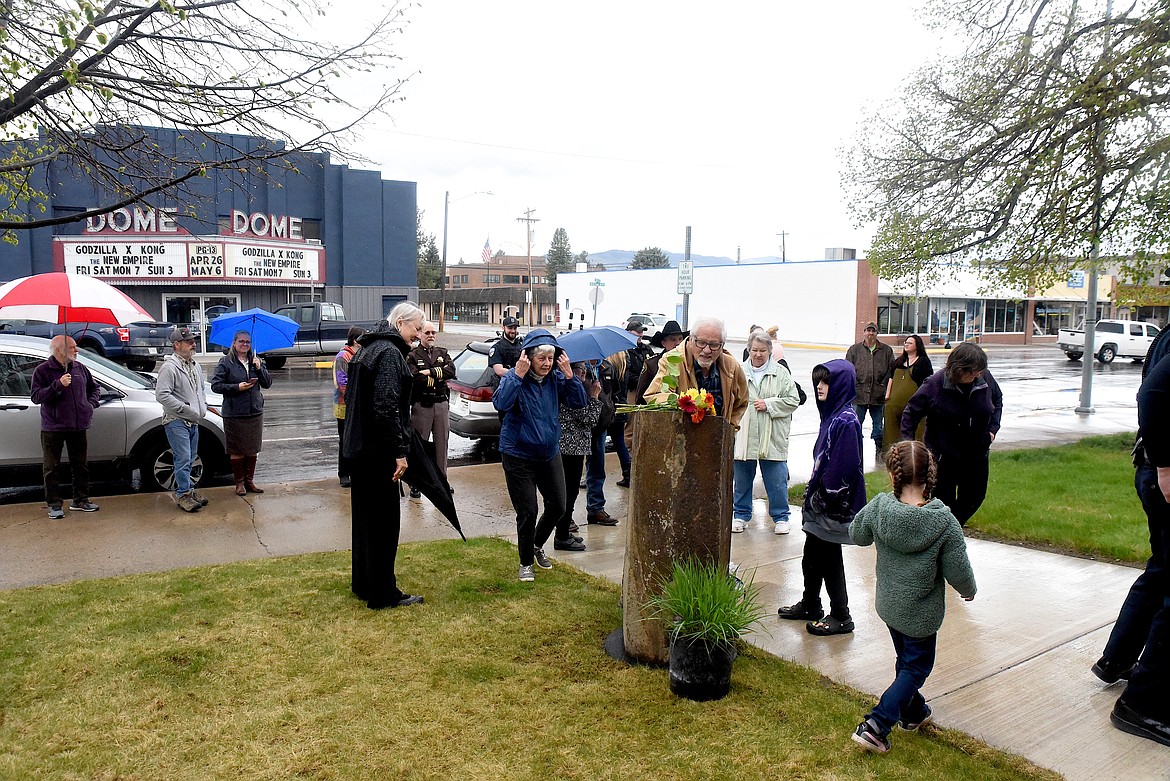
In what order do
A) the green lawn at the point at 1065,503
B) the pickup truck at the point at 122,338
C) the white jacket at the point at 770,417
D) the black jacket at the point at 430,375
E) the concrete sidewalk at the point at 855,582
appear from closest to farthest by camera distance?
1. the concrete sidewalk at the point at 855,582
2. the black jacket at the point at 430,375
3. the green lawn at the point at 1065,503
4. the white jacket at the point at 770,417
5. the pickup truck at the point at 122,338

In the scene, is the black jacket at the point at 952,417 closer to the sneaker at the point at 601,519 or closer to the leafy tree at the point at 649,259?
the sneaker at the point at 601,519

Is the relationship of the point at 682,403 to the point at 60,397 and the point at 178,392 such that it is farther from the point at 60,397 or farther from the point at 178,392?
the point at 60,397

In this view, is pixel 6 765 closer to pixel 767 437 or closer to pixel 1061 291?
pixel 767 437

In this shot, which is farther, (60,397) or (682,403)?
(60,397)

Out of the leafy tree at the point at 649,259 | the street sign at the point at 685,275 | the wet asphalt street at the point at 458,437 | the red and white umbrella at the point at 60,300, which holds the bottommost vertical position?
the wet asphalt street at the point at 458,437

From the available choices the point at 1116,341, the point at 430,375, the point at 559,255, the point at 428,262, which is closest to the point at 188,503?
the point at 430,375

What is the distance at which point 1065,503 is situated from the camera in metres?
8.40

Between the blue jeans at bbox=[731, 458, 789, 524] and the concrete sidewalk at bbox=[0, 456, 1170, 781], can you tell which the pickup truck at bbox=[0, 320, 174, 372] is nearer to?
the concrete sidewalk at bbox=[0, 456, 1170, 781]

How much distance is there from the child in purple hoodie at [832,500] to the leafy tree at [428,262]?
104628 millimetres

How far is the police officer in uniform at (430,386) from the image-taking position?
6234 mm

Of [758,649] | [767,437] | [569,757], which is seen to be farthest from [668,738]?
[767,437]

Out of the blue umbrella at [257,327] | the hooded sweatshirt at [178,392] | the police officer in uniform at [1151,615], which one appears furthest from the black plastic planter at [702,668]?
the blue umbrella at [257,327]

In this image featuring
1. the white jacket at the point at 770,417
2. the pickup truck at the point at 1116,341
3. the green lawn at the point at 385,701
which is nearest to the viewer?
the green lawn at the point at 385,701

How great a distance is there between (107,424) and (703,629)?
722 cm
